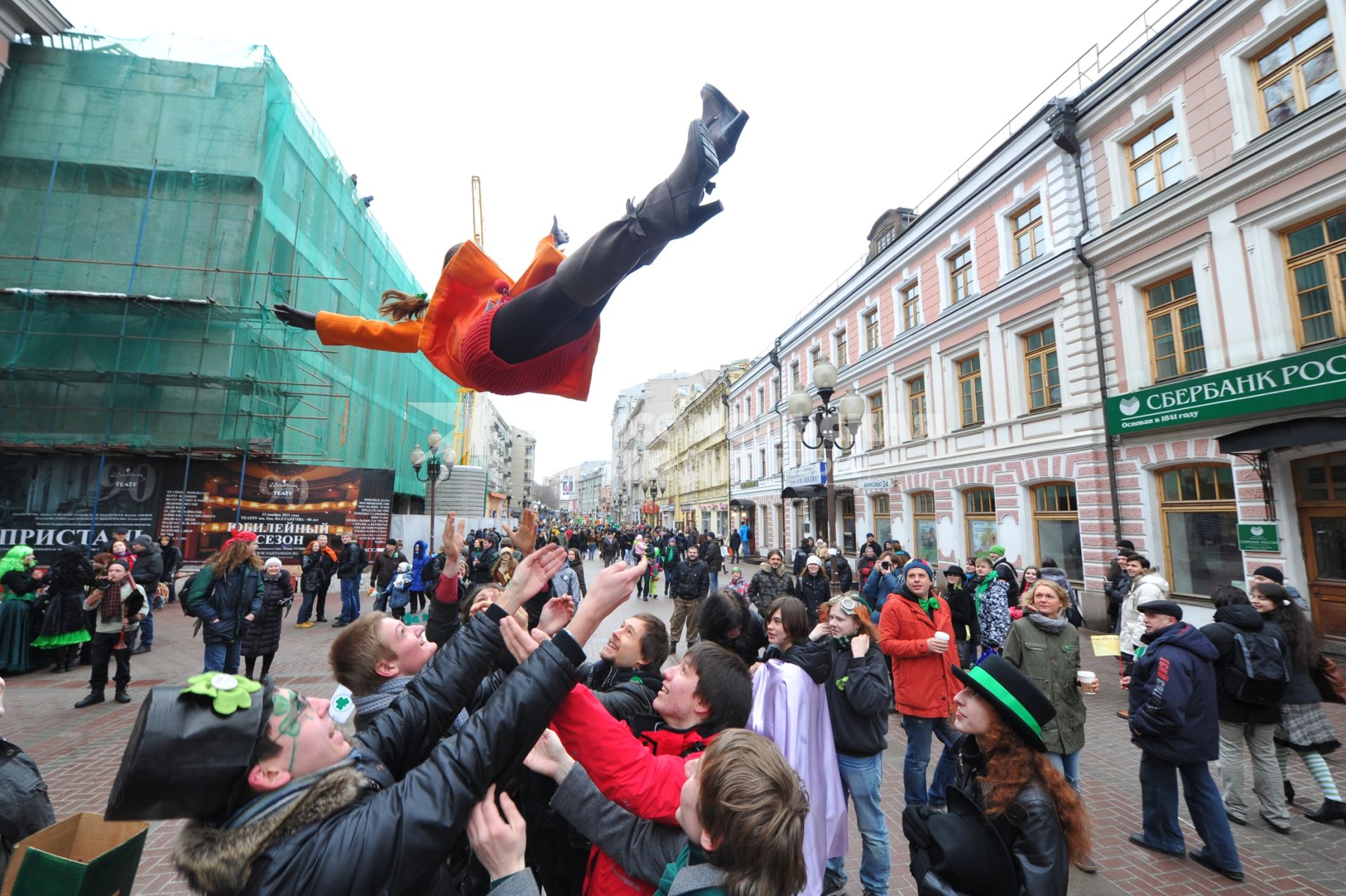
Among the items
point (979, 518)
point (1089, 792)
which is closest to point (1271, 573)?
point (1089, 792)

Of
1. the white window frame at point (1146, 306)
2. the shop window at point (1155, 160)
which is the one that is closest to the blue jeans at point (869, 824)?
the white window frame at point (1146, 306)

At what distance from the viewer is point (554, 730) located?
1.79 metres

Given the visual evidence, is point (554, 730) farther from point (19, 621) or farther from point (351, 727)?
point (19, 621)

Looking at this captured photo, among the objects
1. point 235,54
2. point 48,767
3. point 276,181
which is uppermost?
point 235,54

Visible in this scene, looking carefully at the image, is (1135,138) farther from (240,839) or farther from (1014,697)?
(240,839)

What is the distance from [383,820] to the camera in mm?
1205

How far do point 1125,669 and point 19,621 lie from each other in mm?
14554

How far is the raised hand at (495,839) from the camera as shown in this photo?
1.31m

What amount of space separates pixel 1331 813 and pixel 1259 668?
1273mm

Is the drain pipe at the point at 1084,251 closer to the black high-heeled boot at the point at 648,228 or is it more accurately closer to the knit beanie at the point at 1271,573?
the knit beanie at the point at 1271,573

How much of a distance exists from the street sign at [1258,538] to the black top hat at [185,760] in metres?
12.4

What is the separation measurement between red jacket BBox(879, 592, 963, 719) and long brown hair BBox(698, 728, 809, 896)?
113 inches

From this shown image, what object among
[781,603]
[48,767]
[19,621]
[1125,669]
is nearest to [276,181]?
[19,621]

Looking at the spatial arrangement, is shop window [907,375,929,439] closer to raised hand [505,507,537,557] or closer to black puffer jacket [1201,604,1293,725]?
black puffer jacket [1201,604,1293,725]
